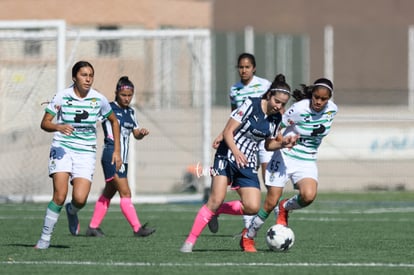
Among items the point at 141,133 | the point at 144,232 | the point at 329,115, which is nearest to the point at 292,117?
the point at 329,115

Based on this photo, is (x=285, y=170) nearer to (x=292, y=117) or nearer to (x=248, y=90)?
(x=292, y=117)

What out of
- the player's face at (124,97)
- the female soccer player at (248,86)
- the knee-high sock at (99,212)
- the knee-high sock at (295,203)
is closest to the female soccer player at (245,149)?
the knee-high sock at (295,203)

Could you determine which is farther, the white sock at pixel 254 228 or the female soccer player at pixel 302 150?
the female soccer player at pixel 302 150

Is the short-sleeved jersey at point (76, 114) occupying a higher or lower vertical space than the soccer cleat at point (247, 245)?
higher

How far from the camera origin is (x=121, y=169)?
50.8 feet

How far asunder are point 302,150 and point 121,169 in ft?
9.30

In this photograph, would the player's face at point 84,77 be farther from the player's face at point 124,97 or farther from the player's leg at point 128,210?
the player's leg at point 128,210

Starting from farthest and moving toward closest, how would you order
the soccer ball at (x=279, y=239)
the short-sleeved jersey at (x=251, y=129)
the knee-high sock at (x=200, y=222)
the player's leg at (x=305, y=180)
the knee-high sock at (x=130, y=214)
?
the knee-high sock at (x=130, y=214) → the player's leg at (x=305, y=180) → the soccer ball at (x=279, y=239) → the short-sleeved jersey at (x=251, y=129) → the knee-high sock at (x=200, y=222)

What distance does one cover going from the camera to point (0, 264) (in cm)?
1138

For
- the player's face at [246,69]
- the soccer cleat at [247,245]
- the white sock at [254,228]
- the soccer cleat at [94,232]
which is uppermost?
the player's face at [246,69]

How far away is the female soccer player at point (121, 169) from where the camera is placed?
1520 cm

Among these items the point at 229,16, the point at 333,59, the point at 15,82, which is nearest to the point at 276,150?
the point at 15,82

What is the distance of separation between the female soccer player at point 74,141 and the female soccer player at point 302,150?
6.06 ft

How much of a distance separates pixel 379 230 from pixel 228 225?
2296 mm
